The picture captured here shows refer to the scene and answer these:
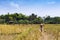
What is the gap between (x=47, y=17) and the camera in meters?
57.7

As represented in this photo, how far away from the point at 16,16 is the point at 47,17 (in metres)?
9.27

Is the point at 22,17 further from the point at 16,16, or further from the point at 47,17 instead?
the point at 47,17

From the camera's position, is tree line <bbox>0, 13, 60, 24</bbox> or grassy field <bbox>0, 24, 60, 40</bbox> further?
tree line <bbox>0, 13, 60, 24</bbox>

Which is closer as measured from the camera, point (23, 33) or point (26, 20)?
point (23, 33)

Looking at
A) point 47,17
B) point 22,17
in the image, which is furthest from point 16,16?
point 47,17

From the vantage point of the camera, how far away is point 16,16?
57562mm

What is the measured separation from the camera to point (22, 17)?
57750mm

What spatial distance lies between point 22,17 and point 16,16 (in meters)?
1.82

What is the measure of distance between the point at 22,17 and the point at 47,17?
294 inches

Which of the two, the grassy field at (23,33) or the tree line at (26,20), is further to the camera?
the tree line at (26,20)
